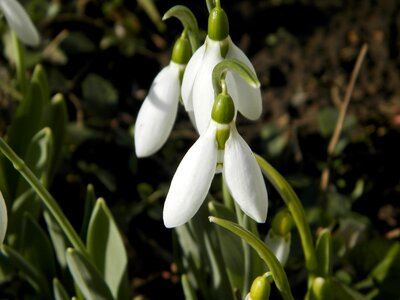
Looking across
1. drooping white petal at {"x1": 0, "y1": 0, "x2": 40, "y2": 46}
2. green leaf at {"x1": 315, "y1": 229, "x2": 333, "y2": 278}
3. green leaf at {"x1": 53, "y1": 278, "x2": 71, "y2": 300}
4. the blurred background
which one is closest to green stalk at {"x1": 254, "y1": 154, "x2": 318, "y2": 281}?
green leaf at {"x1": 315, "y1": 229, "x2": 333, "y2": 278}

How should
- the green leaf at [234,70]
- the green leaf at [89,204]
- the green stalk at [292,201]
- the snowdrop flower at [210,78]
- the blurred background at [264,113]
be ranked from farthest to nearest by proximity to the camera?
the blurred background at [264,113], the green leaf at [89,204], the green stalk at [292,201], the snowdrop flower at [210,78], the green leaf at [234,70]

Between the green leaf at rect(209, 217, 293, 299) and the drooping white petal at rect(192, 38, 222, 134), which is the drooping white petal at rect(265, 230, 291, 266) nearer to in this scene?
the green leaf at rect(209, 217, 293, 299)

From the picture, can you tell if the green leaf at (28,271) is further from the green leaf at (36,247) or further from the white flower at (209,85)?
the white flower at (209,85)

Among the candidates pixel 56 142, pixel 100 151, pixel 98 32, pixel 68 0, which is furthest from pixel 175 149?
→ pixel 68 0

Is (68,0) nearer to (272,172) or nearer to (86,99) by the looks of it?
(86,99)

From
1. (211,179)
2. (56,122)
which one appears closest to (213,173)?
(211,179)

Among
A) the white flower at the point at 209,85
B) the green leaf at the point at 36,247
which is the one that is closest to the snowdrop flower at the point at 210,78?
the white flower at the point at 209,85
